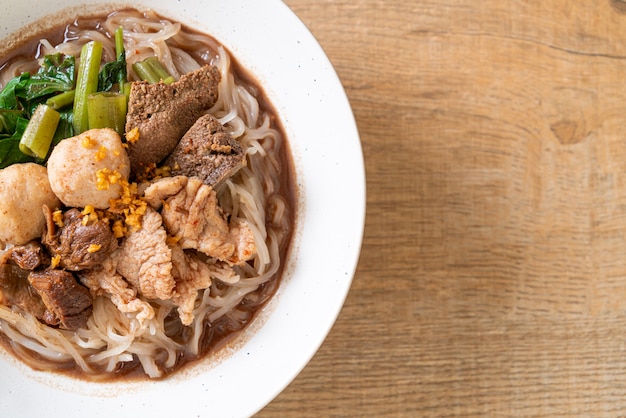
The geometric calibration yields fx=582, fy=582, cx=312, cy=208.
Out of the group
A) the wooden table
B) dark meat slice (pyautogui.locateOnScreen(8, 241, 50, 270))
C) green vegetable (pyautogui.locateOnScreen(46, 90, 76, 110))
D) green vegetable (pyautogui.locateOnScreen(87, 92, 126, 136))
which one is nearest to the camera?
dark meat slice (pyautogui.locateOnScreen(8, 241, 50, 270))

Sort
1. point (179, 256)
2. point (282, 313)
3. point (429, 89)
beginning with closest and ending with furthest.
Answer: point (179, 256), point (282, 313), point (429, 89)

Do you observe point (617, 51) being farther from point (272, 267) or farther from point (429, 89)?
point (272, 267)

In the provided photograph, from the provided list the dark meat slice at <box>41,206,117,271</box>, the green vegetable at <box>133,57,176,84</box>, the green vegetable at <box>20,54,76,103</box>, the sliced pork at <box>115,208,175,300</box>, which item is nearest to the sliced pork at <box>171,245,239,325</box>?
the sliced pork at <box>115,208,175,300</box>

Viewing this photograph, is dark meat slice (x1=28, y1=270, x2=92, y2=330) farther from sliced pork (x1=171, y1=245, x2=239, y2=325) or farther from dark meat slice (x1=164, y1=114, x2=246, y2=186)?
dark meat slice (x1=164, y1=114, x2=246, y2=186)

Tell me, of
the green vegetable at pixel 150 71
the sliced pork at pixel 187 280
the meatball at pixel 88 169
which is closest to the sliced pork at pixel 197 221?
the sliced pork at pixel 187 280

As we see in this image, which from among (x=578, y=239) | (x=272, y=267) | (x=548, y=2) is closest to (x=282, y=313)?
(x=272, y=267)

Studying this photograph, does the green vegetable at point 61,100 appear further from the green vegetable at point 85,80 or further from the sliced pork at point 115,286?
the sliced pork at point 115,286
